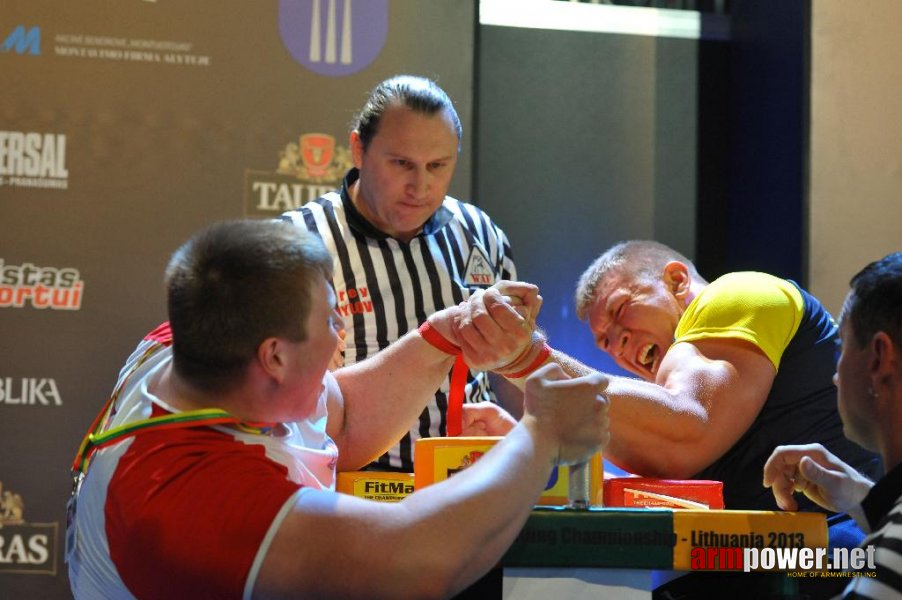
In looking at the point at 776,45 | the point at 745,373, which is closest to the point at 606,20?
the point at 776,45

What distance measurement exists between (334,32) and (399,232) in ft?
3.19

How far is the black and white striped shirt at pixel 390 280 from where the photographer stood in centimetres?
267

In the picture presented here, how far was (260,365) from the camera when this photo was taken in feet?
4.49

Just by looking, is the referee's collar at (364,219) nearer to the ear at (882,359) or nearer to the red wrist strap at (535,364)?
the red wrist strap at (535,364)

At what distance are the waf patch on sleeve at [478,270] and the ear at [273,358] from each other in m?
1.46

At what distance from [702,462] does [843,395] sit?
61cm

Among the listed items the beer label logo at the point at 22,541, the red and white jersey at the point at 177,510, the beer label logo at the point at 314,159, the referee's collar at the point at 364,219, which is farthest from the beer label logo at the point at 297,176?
the red and white jersey at the point at 177,510

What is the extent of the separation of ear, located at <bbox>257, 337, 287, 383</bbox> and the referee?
1.26 metres

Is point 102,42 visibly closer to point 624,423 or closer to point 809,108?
point 624,423

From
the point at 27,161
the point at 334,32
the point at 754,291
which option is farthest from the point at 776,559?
the point at 27,161

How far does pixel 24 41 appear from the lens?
3236 mm

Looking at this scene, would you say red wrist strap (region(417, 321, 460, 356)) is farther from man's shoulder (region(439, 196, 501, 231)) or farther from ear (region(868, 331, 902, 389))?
man's shoulder (region(439, 196, 501, 231))

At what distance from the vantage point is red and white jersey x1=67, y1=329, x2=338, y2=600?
1.19 meters

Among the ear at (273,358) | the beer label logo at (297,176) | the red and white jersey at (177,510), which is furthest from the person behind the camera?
the beer label logo at (297,176)
